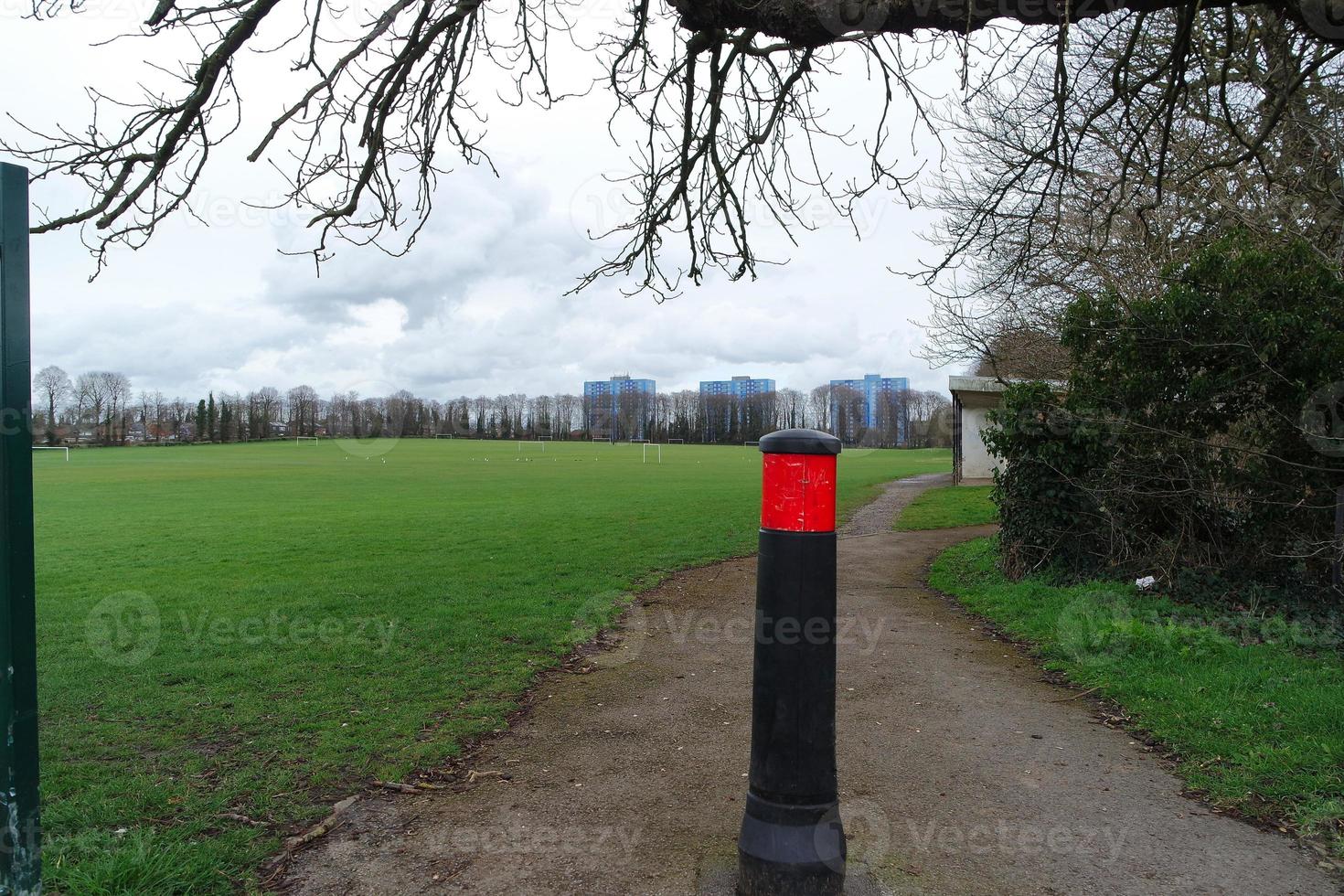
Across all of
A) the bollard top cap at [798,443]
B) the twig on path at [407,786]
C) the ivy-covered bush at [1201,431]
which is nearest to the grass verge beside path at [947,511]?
the ivy-covered bush at [1201,431]

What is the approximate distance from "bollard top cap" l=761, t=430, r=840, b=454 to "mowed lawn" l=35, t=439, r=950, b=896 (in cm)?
247

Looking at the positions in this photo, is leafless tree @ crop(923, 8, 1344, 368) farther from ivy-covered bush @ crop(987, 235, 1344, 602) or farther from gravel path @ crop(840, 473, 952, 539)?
gravel path @ crop(840, 473, 952, 539)

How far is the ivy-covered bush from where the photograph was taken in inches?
296

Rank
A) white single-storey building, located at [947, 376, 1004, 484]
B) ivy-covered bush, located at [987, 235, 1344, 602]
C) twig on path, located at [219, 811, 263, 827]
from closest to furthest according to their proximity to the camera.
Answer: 1. twig on path, located at [219, 811, 263, 827]
2. ivy-covered bush, located at [987, 235, 1344, 602]
3. white single-storey building, located at [947, 376, 1004, 484]

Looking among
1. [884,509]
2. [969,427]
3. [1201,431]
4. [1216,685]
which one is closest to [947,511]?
[884,509]

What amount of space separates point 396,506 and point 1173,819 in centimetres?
2406

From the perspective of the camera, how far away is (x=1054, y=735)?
191 inches

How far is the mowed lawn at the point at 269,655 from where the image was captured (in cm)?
364

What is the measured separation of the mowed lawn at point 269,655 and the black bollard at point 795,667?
6.25ft

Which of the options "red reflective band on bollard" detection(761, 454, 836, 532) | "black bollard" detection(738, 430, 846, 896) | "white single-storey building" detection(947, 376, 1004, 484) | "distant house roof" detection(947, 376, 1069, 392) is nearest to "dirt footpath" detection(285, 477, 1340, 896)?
"black bollard" detection(738, 430, 846, 896)

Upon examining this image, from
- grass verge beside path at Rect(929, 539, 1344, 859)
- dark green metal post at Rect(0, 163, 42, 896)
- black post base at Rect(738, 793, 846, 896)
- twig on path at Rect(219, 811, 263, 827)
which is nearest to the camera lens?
dark green metal post at Rect(0, 163, 42, 896)

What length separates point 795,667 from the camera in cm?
292

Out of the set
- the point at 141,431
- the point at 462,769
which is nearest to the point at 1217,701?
the point at 462,769

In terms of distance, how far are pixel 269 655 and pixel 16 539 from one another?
16.2 ft
